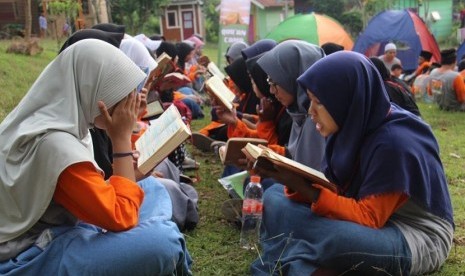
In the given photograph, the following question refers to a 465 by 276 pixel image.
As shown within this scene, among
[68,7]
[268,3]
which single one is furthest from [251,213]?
[268,3]

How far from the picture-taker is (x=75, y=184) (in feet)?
6.35

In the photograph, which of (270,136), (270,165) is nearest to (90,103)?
(270,165)

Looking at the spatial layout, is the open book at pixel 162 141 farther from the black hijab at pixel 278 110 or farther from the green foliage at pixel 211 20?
the green foliage at pixel 211 20

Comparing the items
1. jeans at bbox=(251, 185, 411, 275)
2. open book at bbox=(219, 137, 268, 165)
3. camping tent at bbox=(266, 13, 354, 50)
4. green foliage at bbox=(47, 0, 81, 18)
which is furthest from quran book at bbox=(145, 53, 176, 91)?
camping tent at bbox=(266, 13, 354, 50)

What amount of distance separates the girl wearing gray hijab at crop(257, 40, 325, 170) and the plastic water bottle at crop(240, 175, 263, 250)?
0.30 metres

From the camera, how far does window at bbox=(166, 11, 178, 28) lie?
32.4m

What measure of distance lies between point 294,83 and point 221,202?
1147 mm

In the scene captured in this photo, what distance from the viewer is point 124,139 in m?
2.18

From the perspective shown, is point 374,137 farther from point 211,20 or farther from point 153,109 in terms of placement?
point 211,20

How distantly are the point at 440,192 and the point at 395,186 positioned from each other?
32 cm

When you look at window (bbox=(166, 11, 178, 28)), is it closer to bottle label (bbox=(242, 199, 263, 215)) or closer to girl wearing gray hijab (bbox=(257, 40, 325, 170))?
girl wearing gray hijab (bbox=(257, 40, 325, 170))

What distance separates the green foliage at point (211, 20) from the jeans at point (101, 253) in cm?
3158

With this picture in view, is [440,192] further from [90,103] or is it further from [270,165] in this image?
[90,103]

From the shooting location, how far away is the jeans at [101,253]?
2041mm
